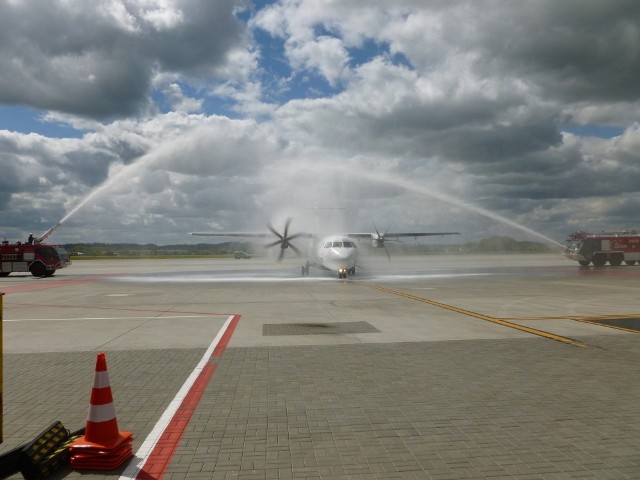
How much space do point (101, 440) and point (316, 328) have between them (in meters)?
8.61

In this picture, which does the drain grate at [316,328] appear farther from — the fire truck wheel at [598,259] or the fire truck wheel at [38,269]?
the fire truck wheel at [598,259]

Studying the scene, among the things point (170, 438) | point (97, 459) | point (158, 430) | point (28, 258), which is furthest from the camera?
point (28, 258)

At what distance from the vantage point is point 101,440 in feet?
16.5

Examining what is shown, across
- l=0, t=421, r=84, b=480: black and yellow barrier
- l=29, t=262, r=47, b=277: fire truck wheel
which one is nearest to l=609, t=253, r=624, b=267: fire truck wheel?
l=29, t=262, r=47, b=277: fire truck wheel

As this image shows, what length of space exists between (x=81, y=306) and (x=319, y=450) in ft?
55.6

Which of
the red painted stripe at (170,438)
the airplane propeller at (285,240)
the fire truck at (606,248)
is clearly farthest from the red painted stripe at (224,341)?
the fire truck at (606,248)

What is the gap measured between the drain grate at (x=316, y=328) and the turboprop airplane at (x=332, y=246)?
1924 centimetres

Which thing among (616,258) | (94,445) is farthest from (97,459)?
(616,258)

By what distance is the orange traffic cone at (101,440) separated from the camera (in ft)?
16.1

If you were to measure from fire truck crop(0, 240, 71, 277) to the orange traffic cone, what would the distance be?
39.4m

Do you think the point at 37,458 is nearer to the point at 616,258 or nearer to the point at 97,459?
the point at 97,459

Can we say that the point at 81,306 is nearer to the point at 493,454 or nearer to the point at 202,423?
the point at 202,423

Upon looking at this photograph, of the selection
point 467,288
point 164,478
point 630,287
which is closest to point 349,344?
point 164,478

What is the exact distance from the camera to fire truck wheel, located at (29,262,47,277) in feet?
130
